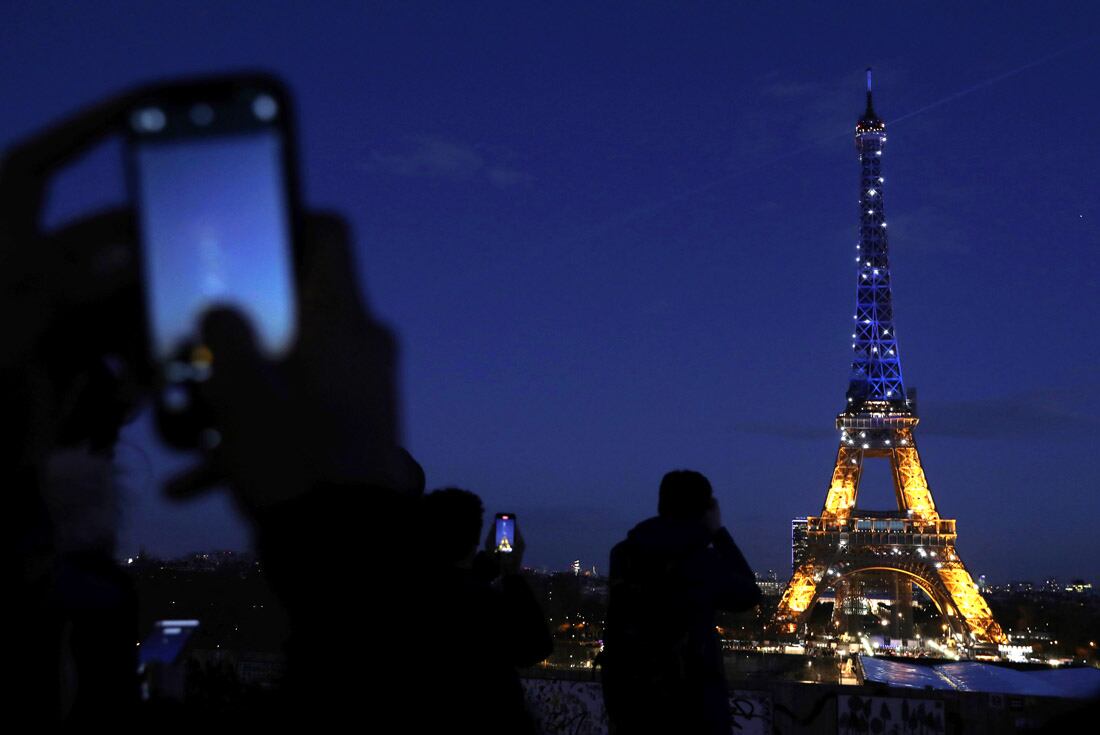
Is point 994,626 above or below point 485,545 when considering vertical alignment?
below

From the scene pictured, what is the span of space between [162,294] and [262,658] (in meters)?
9.75

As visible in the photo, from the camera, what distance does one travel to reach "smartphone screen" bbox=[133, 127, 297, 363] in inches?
43.1

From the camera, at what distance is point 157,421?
3.37ft

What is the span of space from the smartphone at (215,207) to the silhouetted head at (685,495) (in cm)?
369

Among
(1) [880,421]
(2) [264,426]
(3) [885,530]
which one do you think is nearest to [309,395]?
(2) [264,426]

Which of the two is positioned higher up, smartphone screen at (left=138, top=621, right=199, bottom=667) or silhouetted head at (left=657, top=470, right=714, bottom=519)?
silhouetted head at (left=657, top=470, right=714, bottom=519)

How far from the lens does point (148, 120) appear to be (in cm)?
120

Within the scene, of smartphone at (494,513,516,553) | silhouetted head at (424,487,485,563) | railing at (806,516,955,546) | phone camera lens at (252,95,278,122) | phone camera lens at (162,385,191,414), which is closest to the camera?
phone camera lens at (162,385,191,414)

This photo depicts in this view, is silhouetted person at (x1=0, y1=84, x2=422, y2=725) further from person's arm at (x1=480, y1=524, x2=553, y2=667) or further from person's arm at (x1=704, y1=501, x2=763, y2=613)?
person's arm at (x1=704, y1=501, x2=763, y2=613)

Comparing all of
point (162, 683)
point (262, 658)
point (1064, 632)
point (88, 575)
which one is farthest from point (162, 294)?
point (1064, 632)

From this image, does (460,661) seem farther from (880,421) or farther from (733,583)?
(880,421)

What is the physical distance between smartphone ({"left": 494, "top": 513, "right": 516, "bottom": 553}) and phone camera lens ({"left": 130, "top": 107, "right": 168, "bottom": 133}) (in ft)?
19.8

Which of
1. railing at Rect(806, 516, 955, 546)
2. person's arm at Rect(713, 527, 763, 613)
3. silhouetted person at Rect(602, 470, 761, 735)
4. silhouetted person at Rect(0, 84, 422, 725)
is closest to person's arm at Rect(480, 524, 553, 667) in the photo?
silhouetted person at Rect(602, 470, 761, 735)

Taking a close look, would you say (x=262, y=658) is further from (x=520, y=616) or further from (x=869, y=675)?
(x=520, y=616)
